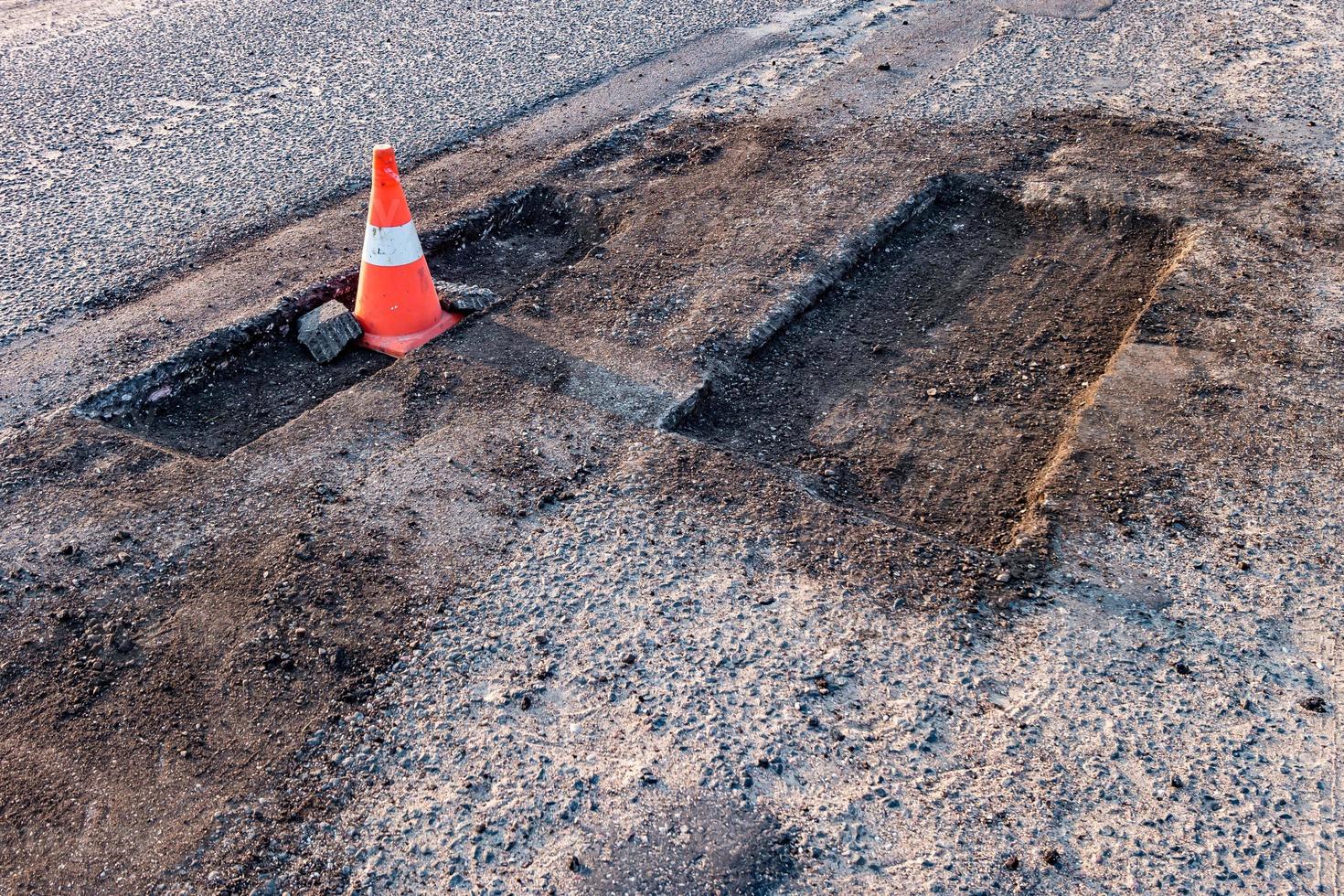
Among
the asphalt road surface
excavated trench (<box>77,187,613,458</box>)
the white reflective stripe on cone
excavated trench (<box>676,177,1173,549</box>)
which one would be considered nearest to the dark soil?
excavated trench (<box>77,187,613,458</box>)

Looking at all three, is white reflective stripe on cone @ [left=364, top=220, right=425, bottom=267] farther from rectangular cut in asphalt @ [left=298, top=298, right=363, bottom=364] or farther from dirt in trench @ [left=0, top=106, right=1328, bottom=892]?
dirt in trench @ [left=0, top=106, right=1328, bottom=892]

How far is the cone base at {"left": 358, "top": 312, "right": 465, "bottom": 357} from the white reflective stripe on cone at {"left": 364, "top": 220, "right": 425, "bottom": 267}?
319 mm

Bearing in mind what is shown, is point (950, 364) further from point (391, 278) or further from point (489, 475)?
point (391, 278)

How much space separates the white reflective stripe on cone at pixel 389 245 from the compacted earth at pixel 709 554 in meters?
0.43

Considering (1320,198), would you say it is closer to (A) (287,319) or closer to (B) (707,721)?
(B) (707,721)

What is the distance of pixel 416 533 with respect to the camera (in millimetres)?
3457

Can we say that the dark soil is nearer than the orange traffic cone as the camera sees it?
Yes

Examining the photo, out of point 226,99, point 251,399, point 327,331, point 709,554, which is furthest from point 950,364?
point 226,99

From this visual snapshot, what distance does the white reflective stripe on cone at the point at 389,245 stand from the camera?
4.49 meters

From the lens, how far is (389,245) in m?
4.50

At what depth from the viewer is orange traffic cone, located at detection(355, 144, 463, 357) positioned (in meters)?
4.49

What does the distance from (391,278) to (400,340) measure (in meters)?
0.28

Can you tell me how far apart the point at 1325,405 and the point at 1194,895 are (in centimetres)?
250

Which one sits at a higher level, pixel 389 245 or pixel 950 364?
pixel 389 245
